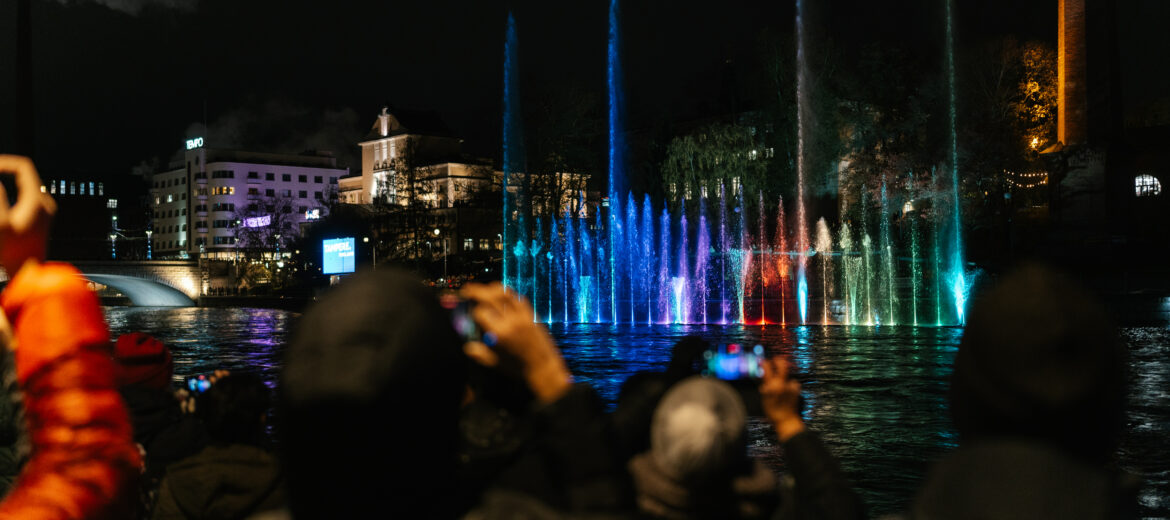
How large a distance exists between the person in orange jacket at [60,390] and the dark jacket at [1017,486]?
191cm

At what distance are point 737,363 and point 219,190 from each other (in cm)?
15469

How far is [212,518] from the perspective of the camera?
12.1 feet

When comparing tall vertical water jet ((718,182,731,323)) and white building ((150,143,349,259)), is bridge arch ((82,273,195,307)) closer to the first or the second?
white building ((150,143,349,259))

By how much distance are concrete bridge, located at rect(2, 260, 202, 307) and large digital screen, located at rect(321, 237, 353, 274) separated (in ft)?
82.4

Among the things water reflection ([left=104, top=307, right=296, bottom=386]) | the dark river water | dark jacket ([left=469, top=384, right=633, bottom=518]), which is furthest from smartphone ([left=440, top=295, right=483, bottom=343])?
water reflection ([left=104, top=307, right=296, bottom=386])

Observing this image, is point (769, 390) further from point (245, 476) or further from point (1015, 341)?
point (245, 476)

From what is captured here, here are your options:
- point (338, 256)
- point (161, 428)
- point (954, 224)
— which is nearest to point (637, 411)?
point (161, 428)

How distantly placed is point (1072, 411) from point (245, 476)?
2994 millimetres

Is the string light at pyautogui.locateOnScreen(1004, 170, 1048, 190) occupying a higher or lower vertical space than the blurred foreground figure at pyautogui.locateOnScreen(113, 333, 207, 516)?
higher

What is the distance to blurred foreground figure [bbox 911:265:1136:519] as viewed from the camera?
5.72 feet

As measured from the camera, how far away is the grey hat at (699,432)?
241 centimetres

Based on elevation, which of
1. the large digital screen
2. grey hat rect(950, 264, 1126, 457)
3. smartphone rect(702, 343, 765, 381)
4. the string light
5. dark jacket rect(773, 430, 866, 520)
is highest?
the string light

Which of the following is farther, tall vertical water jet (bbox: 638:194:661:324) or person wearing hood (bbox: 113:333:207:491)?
tall vertical water jet (bbox: 638:194:661:324)

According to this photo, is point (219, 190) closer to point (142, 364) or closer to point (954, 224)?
point (954, 224)
